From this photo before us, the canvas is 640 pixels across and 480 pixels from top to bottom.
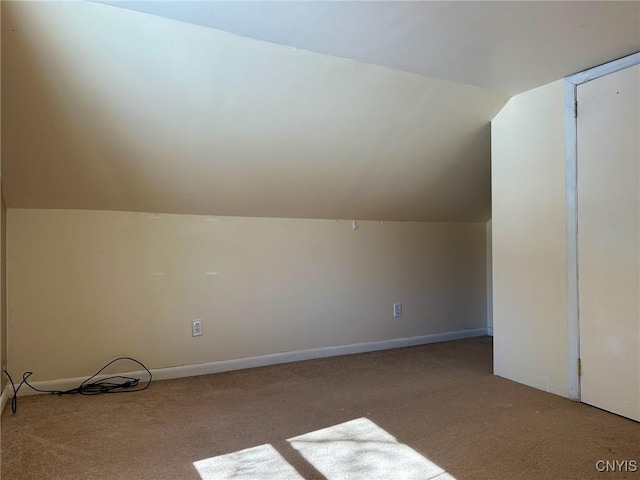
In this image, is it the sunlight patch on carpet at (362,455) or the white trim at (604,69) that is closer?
the sunlight patch on carpet at (362,455)

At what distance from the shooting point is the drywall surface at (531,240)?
2441mm

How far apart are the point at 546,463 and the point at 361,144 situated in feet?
6.37

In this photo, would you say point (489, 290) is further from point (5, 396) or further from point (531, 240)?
point (5, 396)

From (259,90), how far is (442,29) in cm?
91

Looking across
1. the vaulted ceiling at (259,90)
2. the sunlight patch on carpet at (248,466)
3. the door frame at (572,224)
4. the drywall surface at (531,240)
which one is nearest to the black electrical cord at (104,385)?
the vaulted ceiling at (259,90)

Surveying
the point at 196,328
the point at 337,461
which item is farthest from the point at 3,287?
the point at 337,461

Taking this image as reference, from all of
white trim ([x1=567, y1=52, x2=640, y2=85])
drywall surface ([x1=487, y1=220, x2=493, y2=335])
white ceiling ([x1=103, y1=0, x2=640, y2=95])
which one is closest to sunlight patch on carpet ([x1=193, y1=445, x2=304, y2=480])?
white ceiling ([x1=103, y1=0, x2=640, y2=95])

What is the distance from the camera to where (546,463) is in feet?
5.40

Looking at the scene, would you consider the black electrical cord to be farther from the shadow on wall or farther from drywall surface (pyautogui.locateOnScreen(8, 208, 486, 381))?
the shadow on wall

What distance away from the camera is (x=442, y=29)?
6.16 feet

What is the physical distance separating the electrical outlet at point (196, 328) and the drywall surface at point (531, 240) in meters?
1.98

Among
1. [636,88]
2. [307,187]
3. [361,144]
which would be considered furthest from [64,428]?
[636,88]

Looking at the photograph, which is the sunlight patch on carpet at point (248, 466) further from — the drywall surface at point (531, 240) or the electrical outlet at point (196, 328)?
the drywall surface at point (531, 240)

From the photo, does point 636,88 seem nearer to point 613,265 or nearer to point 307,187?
point 613,265
